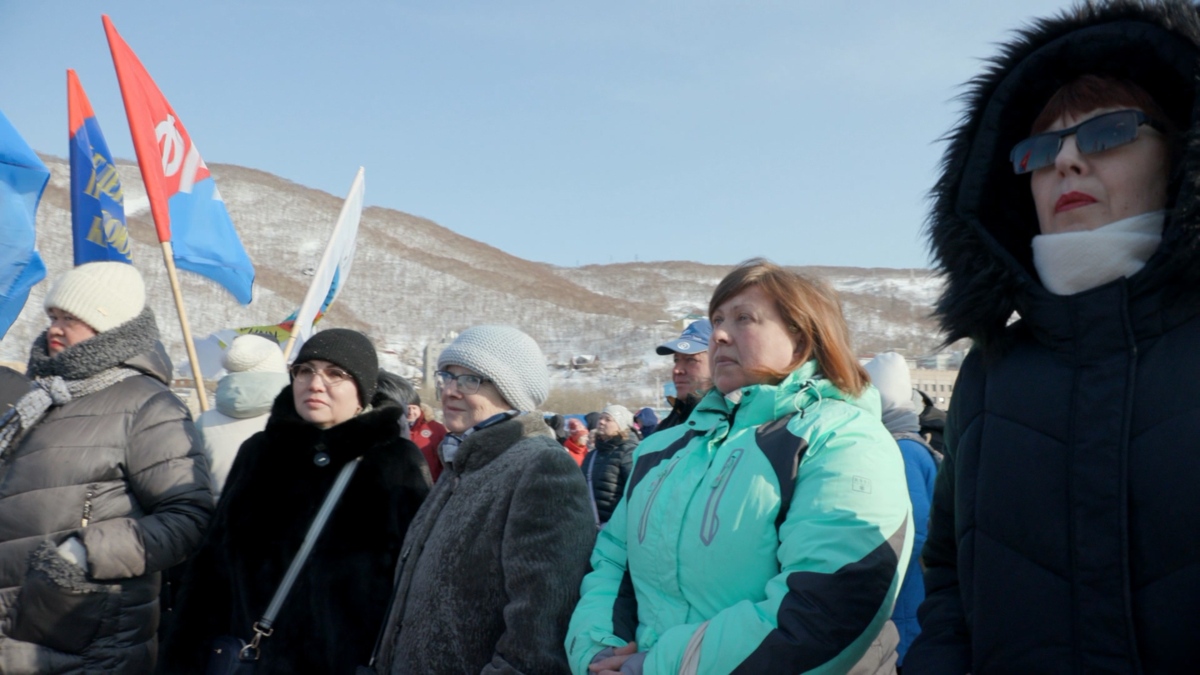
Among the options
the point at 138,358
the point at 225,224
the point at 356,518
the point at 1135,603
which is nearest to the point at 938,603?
the point at 1135,603

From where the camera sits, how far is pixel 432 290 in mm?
55469

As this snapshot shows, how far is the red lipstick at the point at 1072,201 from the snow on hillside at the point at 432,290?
3010cm

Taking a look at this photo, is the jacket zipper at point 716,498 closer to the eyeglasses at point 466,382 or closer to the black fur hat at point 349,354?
the eyeglasses at point 466,382

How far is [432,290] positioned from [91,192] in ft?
163

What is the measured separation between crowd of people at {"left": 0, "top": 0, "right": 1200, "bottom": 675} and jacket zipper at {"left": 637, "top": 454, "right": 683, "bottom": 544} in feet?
0.04

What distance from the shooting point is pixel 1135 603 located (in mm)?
1481

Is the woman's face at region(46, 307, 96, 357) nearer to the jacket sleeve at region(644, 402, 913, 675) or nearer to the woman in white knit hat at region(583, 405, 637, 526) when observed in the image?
the jacket sleeve at region(644, 402, 913, 675)

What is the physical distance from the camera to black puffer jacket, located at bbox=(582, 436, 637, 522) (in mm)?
7965

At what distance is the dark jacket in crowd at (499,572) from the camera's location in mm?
2551

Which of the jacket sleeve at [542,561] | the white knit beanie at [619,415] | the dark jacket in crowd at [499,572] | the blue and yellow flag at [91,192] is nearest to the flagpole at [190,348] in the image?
the blue and yellow flag at [91,192]

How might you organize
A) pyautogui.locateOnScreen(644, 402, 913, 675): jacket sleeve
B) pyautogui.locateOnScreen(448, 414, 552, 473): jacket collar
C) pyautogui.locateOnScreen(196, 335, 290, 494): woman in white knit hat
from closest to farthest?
pyautogui.locateOnScreen(644, 402, 913, 675): jacket sleeve → pyautogui.locateOnScreen(448, 414, 552, 473): jacket collar → pyautogui.locateOnScreen(196, 335, 290, 494): woman in white knit hat

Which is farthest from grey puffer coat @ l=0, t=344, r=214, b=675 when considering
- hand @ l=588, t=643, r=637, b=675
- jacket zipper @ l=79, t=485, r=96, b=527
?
hand @ l=588, t=643, r=637, b=675

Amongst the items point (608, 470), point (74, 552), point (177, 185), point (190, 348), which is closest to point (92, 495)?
point (74, 552)

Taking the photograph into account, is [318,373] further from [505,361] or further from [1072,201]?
[1072,201]
